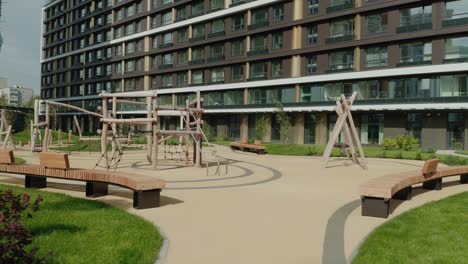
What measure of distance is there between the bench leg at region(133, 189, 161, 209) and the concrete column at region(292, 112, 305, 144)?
33.7 metres

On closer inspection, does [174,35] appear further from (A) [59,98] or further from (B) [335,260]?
(B) [335,260]

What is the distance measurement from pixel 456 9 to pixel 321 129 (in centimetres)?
1544

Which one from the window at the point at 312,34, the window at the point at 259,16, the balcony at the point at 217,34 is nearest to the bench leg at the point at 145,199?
the window at the point at 312,34

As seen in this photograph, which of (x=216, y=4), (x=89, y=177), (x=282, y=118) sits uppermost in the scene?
(x=216, y=4)

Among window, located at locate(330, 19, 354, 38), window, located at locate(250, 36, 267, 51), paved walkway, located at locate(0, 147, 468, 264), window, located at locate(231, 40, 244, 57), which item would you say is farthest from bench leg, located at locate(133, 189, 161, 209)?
window, located at locate(231, 40, 244, 57)

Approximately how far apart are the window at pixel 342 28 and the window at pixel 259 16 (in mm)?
8241

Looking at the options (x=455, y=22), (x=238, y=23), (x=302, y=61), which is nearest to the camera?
(x=455, y=22)

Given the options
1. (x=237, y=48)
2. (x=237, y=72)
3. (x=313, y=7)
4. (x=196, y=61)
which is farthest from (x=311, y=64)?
(x=196, y=61)

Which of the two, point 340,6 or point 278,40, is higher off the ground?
point 340,6

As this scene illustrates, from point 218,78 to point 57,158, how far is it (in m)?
40.0

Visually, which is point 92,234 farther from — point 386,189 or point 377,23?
point 377,23

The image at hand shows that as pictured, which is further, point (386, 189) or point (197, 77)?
point (197, 77)

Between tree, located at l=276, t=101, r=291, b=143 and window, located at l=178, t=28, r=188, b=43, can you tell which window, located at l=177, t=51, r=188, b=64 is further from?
tree, located at l=276, t=101, r=291, b=143

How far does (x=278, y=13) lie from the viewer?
42.3 meters
